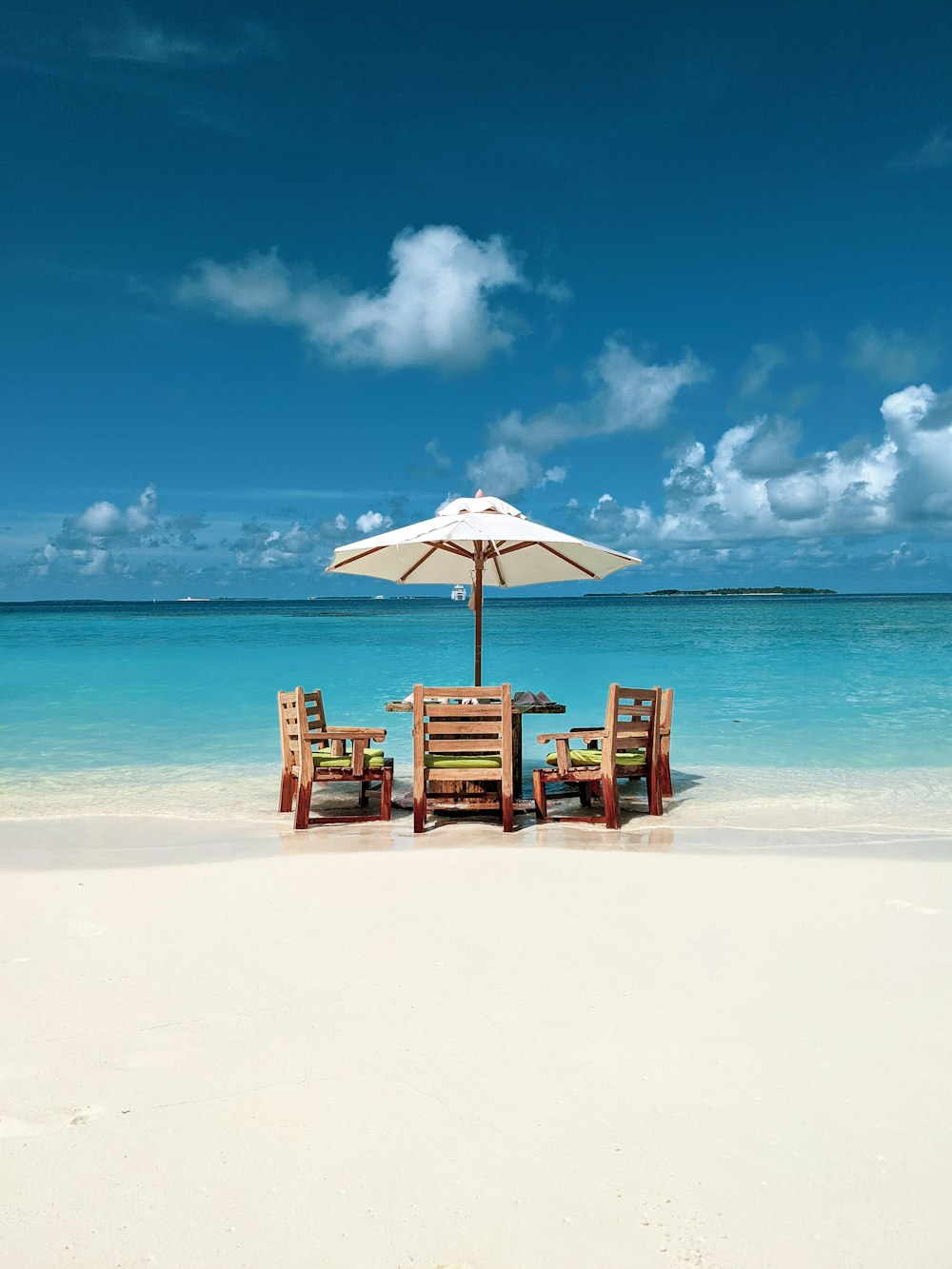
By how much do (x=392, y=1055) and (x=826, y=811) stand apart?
6278 mm

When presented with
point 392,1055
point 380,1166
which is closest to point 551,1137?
point 380,1166

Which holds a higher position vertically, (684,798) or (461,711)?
(461,711)

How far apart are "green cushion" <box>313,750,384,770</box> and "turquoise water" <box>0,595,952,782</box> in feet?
9.84

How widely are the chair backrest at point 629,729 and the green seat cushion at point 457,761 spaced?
94 centimetres

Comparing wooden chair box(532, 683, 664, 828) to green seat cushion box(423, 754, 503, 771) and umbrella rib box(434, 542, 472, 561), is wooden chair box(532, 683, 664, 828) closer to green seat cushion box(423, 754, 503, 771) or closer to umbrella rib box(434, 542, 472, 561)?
green seat cushion box(423, 754, 503, 771)

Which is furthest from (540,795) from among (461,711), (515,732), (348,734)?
(348,734)

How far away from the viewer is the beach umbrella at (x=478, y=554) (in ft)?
25.1

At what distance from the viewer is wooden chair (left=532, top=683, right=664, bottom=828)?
745 cm

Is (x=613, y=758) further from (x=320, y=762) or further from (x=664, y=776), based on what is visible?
(x=320, y=762)

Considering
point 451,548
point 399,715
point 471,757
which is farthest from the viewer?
point 399,715

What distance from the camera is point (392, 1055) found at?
3.37 meters

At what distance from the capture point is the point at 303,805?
7547 mm

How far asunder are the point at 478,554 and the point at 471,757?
2.15 meters

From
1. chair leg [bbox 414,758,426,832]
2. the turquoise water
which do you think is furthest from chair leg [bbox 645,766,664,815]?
the turquoise water
